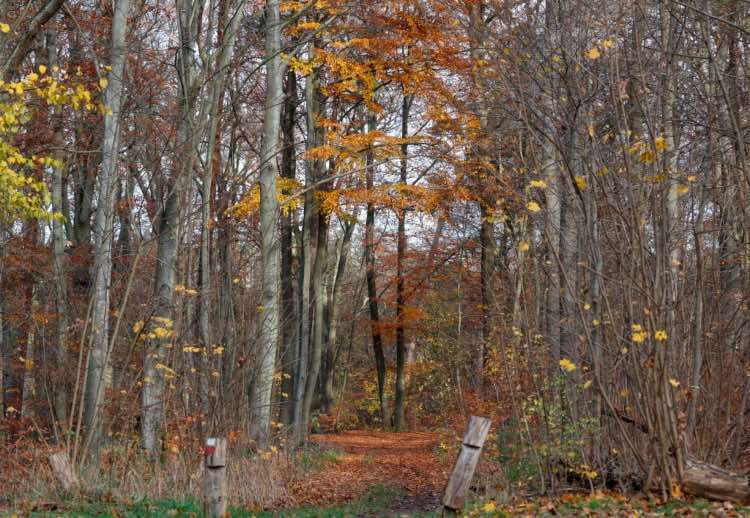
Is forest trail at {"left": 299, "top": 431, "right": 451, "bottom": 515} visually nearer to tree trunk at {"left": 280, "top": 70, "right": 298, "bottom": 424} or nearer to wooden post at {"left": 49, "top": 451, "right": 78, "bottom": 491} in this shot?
tree trunk at {"left": 280, "top": 70, "right": 298, "bottom": 424}

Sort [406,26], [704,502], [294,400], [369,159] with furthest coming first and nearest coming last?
[369,159] < [406,26] < [294,400] < [704,502]

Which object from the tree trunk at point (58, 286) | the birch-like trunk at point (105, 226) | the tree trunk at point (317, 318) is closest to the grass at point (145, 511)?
the birch-like trunk at point (105, 226)

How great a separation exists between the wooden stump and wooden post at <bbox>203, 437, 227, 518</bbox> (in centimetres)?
424

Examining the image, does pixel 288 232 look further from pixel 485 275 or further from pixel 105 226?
pixel 105 226

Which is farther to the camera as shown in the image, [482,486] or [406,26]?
[406,26]

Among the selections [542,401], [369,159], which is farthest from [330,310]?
[542,401]

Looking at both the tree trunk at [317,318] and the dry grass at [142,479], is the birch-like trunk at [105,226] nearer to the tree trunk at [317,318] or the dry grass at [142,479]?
the dry grass at [142,479]

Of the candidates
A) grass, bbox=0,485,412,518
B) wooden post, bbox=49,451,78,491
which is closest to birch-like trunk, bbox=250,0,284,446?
grass, bbox=0,485,412,518

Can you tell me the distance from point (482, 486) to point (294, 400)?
24.1 feet

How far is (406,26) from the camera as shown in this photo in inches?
723

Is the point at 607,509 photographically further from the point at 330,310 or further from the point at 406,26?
the point at 330,310

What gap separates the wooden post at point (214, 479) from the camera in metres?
7.80

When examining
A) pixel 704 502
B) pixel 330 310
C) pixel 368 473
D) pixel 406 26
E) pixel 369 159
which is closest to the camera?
pixel 704 502

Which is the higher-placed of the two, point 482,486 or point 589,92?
point 589,92
